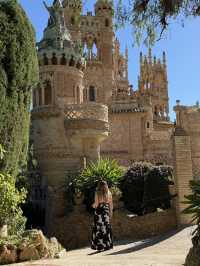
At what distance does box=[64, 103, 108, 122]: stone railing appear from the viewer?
78.9 feet

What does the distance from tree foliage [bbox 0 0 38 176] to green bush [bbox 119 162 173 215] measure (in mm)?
5870

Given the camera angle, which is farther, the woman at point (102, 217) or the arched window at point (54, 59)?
the arched window at point (54, 59)

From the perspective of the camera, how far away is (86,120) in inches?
943

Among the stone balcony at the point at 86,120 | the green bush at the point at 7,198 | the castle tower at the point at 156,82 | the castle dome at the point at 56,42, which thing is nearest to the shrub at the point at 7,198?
the green bush at the point at 7,198

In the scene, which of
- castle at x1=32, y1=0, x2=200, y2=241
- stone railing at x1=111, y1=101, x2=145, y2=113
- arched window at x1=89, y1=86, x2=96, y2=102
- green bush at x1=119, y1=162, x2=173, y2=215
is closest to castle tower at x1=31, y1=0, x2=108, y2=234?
castle at x1=32, y1=0, x2=200, y2=241

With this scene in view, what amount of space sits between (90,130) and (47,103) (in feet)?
12.9

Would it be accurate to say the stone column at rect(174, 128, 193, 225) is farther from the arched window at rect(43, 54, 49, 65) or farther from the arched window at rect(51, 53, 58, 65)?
the arched window at rect(43, 54, 49, 65)

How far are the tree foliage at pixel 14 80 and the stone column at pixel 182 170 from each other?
20.0 ft

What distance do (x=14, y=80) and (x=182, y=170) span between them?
7.49 metres

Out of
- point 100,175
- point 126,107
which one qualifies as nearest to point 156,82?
point 126,107

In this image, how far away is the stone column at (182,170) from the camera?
728 inches

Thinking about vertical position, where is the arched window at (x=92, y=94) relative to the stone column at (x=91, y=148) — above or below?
above

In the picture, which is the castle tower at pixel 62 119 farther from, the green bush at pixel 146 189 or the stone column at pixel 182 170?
the stone column at pixel 182 170

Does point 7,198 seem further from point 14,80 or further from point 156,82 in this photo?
point 156,82
